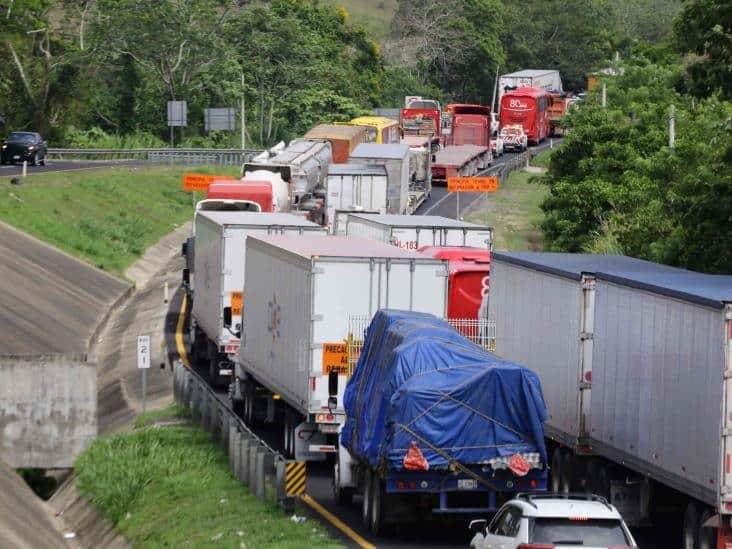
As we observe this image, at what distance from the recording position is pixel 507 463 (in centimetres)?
2158

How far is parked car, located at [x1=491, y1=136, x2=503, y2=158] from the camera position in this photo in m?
101

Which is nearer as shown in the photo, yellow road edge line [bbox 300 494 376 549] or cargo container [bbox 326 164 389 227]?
yellow road edge line [bbox 300 494 376 549]

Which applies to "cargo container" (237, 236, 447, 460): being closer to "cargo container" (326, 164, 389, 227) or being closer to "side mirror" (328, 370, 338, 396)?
"side mirror" (328, 370, 338, 396)

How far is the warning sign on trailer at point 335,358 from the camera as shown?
2670 centimetres

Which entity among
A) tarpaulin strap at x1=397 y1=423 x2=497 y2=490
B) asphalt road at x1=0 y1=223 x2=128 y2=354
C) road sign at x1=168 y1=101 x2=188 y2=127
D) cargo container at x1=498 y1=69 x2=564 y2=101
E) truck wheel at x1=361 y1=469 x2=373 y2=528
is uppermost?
cargo container at x1=498 y1=69 x2=564 y2=101

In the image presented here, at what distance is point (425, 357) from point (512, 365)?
1.14 meters

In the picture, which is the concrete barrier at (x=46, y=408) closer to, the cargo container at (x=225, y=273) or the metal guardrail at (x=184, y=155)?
the cargo container at (x=225, y=273)

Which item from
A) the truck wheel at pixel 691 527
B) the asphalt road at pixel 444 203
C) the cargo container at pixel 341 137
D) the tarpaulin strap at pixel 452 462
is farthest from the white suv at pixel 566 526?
the cargo container at pixel 341 137

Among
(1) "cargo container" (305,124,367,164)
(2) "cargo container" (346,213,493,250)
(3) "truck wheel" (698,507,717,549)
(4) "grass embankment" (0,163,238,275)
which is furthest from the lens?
(1) "cargo container" (305,124,367,164)

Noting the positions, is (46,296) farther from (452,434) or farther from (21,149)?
(452,434)

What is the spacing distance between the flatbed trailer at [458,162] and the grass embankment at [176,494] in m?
48.6

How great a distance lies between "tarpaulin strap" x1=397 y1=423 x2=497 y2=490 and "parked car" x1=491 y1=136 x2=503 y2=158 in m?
78.7

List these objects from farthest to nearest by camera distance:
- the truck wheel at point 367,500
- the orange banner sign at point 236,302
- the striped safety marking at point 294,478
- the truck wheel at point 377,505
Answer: the orange banner sign at point 236,302, the striped safety marking at point 294,478, the truck wheel at point 367,500, the truck wheel at point 377,505

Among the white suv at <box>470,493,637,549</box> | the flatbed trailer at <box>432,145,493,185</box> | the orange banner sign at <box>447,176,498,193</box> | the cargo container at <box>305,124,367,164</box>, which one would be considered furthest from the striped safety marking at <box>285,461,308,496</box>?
the flatbed trailer at <box>432,145,493,185</box>
